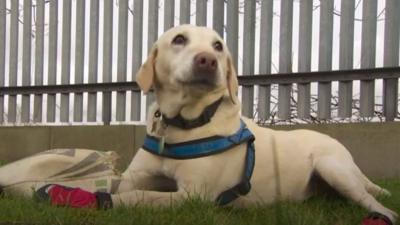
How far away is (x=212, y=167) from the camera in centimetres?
372

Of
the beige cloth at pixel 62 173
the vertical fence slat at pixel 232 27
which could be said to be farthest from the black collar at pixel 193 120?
the vertical fence slat at pixel 232 27

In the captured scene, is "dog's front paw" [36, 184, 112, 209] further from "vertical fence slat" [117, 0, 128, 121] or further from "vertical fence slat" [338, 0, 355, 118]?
"vertical fence slat" [117, 0, 128, 121]

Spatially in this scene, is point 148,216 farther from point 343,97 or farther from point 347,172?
point 343,97

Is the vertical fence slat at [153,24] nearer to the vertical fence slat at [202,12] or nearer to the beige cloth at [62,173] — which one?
the vertical fence slat at [202,12]

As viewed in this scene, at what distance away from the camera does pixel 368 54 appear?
6.02 m

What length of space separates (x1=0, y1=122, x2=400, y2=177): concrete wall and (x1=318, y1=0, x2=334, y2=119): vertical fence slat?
228 millimetres

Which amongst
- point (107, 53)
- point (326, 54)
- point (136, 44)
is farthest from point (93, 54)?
point (326, 54)

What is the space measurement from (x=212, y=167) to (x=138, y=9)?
12.6 feet

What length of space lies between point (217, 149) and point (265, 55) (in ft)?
9.47

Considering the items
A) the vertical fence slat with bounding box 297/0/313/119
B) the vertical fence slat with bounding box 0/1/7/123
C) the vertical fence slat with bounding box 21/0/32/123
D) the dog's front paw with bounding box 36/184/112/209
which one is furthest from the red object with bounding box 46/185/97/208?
the vertical fence slat with bounding box 0/1/7/123

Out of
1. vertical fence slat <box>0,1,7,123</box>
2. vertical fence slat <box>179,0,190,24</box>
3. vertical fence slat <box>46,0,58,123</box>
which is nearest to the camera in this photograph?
vertical fence slat <box>179,0,190,24</box>

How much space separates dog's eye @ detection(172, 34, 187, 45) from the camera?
12.7ft

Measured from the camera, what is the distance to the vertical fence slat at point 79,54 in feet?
25.0

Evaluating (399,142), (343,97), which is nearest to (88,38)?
(343,97)
